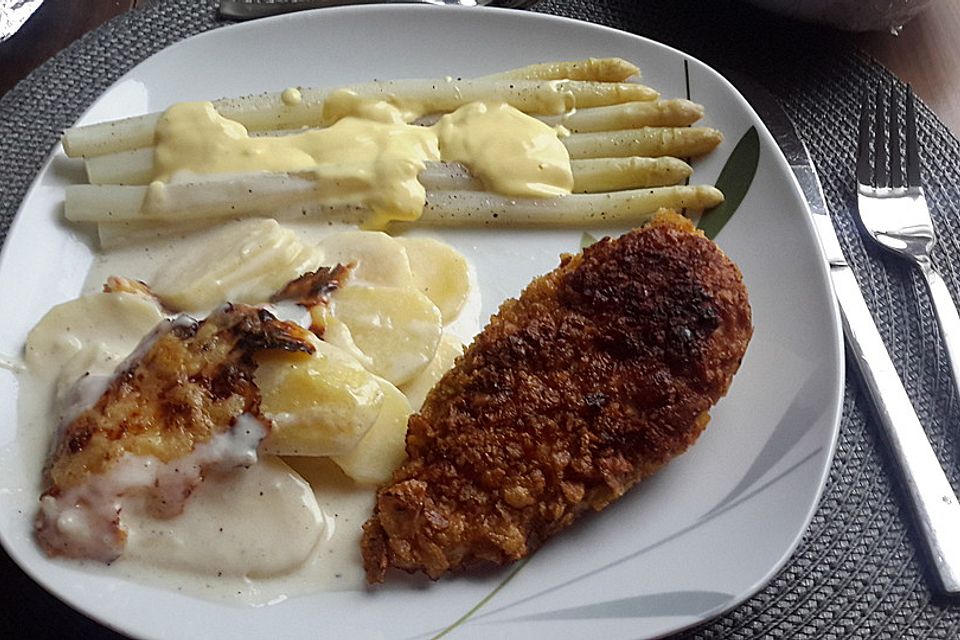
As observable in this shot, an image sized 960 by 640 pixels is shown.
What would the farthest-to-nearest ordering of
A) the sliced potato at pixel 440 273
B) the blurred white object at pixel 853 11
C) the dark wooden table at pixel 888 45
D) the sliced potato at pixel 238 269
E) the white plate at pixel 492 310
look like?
the dark wooden table at pixel 888 45
the blurred white object at pixel 853 11
the sliced potato at pixel 440 273
the sliced potato at pixel 238 269
the white plate at pixel 492 310

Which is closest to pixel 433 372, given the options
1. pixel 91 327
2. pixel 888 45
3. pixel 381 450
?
pixel 381 450

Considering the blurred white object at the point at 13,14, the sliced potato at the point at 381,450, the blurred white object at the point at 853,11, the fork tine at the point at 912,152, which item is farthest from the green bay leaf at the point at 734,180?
the blurred white object at the point at 13,14

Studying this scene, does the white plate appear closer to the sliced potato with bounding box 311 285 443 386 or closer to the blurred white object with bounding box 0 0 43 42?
the sliced potato with bounding box 311 285 443 386

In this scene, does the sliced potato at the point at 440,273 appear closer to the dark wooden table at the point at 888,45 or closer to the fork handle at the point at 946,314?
the fork handle at the point at 946,314

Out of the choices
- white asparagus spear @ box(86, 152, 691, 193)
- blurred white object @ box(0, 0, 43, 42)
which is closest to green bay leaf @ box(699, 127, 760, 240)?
white asparagus spear @ box(86, 152, 691, 193)

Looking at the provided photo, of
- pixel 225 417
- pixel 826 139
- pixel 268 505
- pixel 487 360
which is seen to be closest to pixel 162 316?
pixel 225 417

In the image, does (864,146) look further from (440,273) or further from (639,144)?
(440,273)
